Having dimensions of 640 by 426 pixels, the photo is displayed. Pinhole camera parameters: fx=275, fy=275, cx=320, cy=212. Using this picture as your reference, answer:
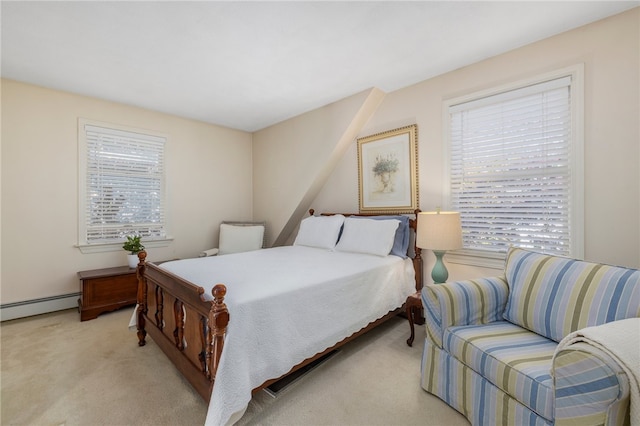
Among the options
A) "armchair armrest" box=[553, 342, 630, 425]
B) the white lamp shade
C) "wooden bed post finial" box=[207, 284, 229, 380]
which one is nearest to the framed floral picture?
the white lamp shade

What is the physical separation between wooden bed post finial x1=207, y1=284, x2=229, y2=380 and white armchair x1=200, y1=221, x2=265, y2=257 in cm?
265

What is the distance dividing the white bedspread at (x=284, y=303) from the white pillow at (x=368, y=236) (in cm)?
10

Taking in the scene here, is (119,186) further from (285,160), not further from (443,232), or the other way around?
(443,232)

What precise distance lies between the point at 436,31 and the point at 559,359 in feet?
7.15

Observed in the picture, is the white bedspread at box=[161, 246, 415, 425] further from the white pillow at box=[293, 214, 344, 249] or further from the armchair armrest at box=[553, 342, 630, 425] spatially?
the armchair armrest at box=[553, 342, 630, 425]

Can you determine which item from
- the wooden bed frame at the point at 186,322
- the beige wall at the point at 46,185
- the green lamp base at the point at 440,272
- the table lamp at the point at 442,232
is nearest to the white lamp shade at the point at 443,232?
the table lamp at the point at 442,232

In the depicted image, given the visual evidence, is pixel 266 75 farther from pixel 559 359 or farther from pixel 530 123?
pixel 559 359

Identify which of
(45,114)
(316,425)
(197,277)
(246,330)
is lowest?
(316,425)

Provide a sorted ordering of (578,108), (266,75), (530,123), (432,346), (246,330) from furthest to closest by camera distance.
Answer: (266,75) < (530,123) < (578,108) < (432,346) < (246,330)

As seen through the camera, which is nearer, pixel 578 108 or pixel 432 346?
pixel 432 346

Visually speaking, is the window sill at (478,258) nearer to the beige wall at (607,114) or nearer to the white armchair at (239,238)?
the beige wall at (607,114)

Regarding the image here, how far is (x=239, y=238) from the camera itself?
156 inches

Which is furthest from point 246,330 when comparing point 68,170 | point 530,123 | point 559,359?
point 68,170

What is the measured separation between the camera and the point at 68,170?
3.09 m
